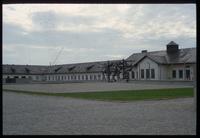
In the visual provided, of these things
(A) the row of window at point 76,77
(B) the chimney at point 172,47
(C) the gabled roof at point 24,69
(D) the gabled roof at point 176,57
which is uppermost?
(B) the chimney at point 172,47

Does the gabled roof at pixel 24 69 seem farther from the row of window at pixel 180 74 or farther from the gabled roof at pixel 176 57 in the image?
the row of window at pixel 180 74

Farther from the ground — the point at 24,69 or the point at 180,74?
the point at 180,74

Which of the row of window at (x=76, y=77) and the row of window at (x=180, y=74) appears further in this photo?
the row of window at (x=76, y=77)

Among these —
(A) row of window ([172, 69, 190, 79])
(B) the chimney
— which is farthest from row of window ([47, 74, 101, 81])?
(A) row of window ([172, 69, 190, 79])

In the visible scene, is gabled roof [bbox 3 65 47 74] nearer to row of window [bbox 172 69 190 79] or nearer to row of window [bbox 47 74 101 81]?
row of window [bbox 47 74 101 81]

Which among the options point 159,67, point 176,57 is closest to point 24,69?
point 159,67

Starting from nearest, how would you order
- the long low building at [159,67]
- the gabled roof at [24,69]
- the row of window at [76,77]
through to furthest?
1. the long low building at [159,67]
2. the row of window at [76,77]
3. the gabled roof at [24,69]

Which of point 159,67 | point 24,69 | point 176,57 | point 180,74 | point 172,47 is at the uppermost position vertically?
point 172,47

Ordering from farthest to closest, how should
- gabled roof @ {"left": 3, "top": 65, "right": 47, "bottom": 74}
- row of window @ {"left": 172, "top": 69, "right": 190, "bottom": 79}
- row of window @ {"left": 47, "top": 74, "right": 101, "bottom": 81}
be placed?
gabled roof @ {"left": 3, "top": 65, "right": 47, "bottom": 74}, row of window @ {"left": 47, "top": 74, "right": 101, "bottom": 81}, row of window @ {"left": 172, "top": 69, "right": 190, "bottom": 79}

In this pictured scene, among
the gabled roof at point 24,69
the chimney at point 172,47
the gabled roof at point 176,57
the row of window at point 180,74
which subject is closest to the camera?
the row of window at point 180,74

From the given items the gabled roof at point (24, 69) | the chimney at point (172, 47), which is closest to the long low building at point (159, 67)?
the chimney at point (172, 47)

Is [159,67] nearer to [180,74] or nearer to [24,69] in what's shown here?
[180,74]

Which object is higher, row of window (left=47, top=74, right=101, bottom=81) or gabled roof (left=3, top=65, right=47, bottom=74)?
gabled roof (left=3, top=65, right=47, bottom=74)

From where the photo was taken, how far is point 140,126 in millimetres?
8352
